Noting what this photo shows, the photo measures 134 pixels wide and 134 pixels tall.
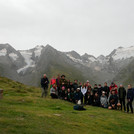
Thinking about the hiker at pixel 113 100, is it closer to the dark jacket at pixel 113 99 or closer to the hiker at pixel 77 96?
the dark jacket at pixel 113 99

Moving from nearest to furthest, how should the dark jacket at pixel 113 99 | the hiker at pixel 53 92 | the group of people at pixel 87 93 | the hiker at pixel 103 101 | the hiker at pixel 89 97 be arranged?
the dark jacket at pixel 113 99 → the group of people at pixel 87 93 → the hiker at pixel 103 101 → the hiker at pixel 89 97 → the hiker at pixel 53 92

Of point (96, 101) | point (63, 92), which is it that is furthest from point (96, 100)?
point (63, 92)

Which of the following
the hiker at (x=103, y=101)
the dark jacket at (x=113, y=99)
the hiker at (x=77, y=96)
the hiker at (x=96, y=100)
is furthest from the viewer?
the hiker at (x=96, y=100)

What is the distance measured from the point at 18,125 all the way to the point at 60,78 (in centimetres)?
1867

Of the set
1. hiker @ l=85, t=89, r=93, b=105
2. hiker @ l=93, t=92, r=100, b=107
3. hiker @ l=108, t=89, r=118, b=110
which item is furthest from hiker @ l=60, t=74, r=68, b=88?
hiker @ l=108, t=89, r=118, b=110

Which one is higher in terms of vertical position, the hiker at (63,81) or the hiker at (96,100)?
the hiker at (63,81)

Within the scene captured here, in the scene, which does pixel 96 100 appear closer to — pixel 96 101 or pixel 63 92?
pixel 96 101

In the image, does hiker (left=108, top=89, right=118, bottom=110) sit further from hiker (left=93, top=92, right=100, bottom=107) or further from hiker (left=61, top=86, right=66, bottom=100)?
hiker (left=61, top=86, right=66, bottom=100)

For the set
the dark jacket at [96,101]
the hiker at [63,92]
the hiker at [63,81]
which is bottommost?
the dark jacket at [96,101]

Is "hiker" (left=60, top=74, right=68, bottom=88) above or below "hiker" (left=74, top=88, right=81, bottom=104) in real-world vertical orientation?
above

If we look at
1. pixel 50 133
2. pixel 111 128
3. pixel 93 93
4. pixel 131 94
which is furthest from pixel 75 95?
pixel 50 133

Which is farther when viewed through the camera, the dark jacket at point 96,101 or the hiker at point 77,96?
the dark jacket at point 96,101

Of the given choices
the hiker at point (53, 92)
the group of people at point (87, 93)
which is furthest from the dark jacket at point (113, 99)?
the hiker at point (53, 92)

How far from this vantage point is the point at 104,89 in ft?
90.1
